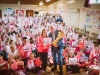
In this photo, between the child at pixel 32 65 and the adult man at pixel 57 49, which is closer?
the child at pixel 32 65

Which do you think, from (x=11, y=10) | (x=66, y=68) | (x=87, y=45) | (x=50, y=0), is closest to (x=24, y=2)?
(x=11, y=10)

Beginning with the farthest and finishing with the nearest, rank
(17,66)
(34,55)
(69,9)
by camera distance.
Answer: (69,9), (34,55), (17,66)

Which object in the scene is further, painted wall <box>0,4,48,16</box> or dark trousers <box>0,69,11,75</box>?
painted wall <box>0,4,48,16</box>

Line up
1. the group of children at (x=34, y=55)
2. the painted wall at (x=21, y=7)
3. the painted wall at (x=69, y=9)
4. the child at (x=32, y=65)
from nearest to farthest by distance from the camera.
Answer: the group of children at (x=34, y=55)
the child at (x=32, y=65)
the painted wall at (x=69, y=9)
the painted wall at (x=21, y=7)

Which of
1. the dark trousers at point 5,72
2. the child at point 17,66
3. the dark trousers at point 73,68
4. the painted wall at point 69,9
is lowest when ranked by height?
the dark trousers at point 73,68

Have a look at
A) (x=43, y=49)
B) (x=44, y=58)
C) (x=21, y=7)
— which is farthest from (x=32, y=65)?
(x=21, y=7)

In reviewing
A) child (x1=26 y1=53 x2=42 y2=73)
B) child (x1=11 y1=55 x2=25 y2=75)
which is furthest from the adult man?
child (x1=11 y1=55 x2=25 y2=75)

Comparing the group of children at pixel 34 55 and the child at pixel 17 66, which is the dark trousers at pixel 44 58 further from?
the child at pixel 17 66

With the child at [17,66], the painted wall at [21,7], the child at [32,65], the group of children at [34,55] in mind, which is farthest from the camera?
the painted wall at [21,7]

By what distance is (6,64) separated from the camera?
4027mm

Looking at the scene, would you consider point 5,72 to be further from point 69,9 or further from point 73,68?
point 69,9

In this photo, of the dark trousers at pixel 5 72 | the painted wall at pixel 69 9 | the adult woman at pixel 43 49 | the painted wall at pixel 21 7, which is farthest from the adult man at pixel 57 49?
the painted wall at pixel 21 7

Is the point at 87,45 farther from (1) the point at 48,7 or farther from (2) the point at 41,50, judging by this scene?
(1) the point at 48,7

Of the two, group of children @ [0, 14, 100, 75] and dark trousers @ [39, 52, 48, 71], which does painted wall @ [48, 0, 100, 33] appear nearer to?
group of children @ [0, 14, 100, 75]
